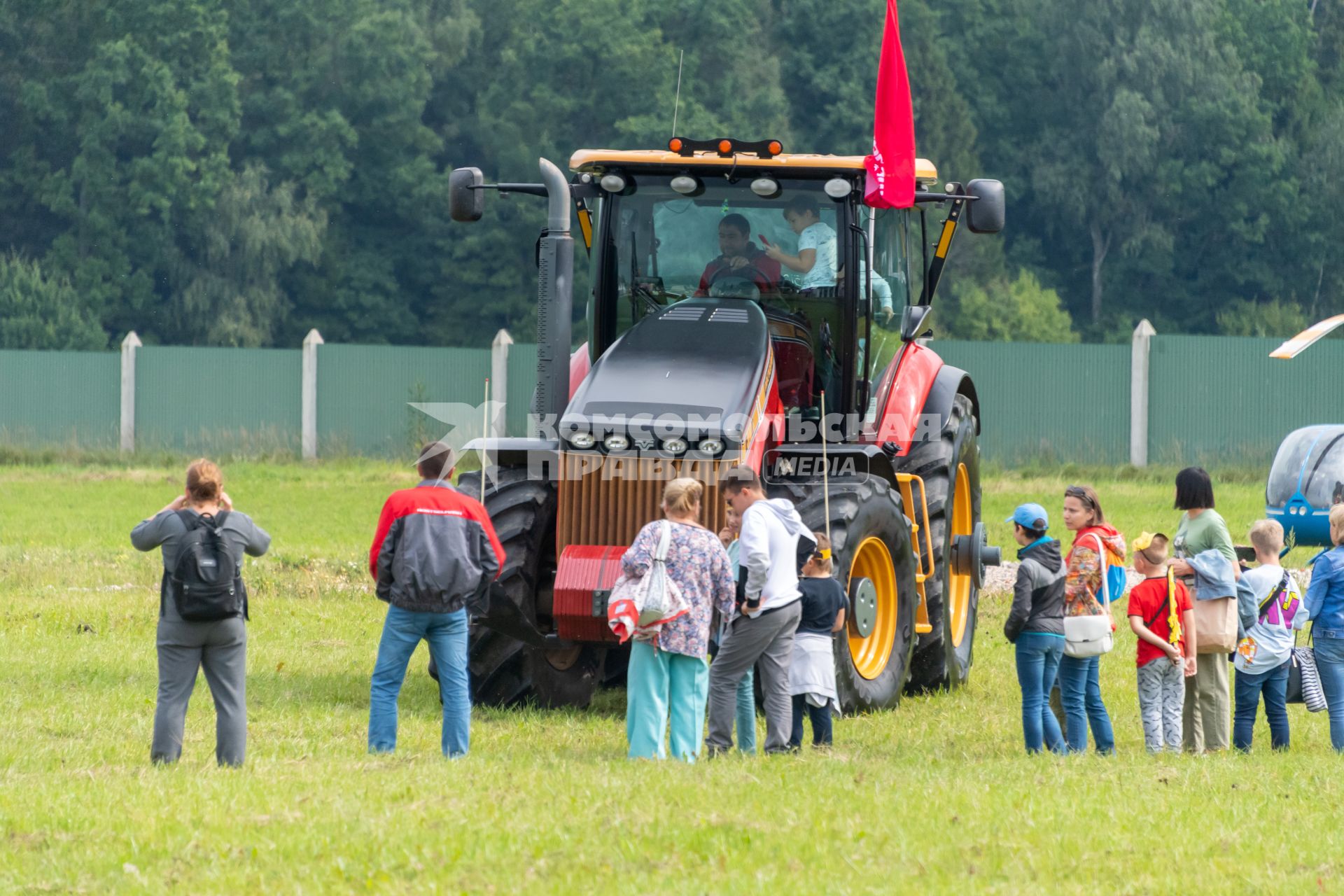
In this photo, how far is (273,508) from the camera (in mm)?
23844

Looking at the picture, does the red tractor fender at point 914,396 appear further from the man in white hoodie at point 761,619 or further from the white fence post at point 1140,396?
the white fence post at point 1140,396

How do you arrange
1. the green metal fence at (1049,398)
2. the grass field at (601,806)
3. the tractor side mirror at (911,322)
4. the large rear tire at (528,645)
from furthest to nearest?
the green metal fence at (1049,398) → the tractor side mirror at (911,322) → the large rear tire at (528,645) → the grass field at (601,806)

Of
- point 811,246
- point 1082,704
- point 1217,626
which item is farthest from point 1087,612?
point 811,246

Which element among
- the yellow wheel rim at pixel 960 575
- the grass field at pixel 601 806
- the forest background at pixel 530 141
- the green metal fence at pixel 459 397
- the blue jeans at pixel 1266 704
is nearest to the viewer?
the grass field at pixel 601 806

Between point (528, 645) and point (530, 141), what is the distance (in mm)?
40631

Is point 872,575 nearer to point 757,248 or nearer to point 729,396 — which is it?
point 729,396

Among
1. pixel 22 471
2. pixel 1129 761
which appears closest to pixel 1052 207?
pixel 22 471

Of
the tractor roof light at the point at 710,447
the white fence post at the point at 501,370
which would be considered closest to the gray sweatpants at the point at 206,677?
the tractor roof light at the point at 710,447

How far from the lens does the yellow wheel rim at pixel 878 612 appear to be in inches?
400

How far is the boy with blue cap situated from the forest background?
36389 mm

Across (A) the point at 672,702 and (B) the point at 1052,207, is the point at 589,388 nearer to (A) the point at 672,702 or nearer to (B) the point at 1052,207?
(A) the point at 672,702

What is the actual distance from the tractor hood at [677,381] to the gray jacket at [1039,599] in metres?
1.62

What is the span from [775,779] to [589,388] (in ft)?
9.70

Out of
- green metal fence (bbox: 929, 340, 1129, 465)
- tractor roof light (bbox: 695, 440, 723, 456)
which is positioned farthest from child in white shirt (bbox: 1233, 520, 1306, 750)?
green metal fence (bbox: 929, 340, 1129, 465)
